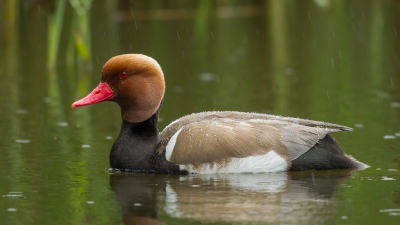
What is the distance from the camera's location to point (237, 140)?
8.78 meters

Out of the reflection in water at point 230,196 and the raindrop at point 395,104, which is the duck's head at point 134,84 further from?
the raindrop at point 395,104

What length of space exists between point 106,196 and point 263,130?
6.55 feet


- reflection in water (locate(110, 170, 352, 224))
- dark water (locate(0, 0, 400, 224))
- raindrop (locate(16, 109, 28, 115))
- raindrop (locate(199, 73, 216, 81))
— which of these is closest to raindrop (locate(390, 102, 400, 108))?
dark water (locate(0, 0, 400, 224))

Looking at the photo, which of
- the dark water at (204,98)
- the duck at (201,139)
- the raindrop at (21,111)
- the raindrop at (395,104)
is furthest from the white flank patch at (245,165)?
the raindrop at (21,111)

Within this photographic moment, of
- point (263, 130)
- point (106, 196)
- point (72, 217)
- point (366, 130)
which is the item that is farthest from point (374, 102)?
point (72, 217)

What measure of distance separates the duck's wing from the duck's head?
1.65 feet

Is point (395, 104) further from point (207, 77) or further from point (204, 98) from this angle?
point (207, 77)

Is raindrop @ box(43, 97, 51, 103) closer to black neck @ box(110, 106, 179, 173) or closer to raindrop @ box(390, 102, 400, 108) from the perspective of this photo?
black neck @ box(110, 106, 179, 173)

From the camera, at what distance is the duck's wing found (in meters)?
8.75

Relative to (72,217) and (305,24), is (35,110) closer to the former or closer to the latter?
(72,217)

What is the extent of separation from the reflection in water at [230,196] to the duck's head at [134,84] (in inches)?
34.1

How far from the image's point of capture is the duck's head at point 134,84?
362 inches

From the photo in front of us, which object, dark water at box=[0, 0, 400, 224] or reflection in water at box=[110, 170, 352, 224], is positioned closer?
reflection in water at box=[110, 170, 352, 224]

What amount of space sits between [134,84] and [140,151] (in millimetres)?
763
